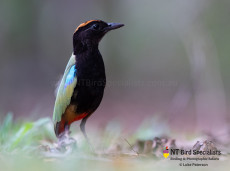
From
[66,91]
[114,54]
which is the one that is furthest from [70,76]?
[114,54]

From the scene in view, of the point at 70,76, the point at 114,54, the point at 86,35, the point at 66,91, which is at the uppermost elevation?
the point at 114,54

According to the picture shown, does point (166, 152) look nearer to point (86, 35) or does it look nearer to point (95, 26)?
point (86, 35)

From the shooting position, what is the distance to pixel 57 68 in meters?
22.3

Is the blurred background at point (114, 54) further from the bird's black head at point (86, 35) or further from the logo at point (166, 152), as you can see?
the logo at point (166, 152)

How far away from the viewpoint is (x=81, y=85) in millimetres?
4777

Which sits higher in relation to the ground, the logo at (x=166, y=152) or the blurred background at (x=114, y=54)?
the blurred background at (x=114, y=54)

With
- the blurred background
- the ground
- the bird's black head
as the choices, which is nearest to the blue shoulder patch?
the bird's black head

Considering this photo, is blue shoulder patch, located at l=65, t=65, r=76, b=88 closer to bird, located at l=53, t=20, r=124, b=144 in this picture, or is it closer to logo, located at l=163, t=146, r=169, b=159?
bird, located at l=53, t=20, r=124, b=144

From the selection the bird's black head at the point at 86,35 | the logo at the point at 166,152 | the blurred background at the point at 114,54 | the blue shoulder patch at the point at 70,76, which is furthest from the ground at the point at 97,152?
the blurred background at the point at 114,54

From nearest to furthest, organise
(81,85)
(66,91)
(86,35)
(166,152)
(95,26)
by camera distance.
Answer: (166,152), (81,85), (66,91), (86,35), (95,26)

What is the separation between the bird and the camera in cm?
477

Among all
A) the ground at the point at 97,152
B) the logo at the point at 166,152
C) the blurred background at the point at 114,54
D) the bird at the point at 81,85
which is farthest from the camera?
the blurred background at the point at 114,54

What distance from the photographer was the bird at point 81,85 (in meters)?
4.77

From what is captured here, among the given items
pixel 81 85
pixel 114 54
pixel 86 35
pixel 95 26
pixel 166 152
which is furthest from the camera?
pixel 114 54
